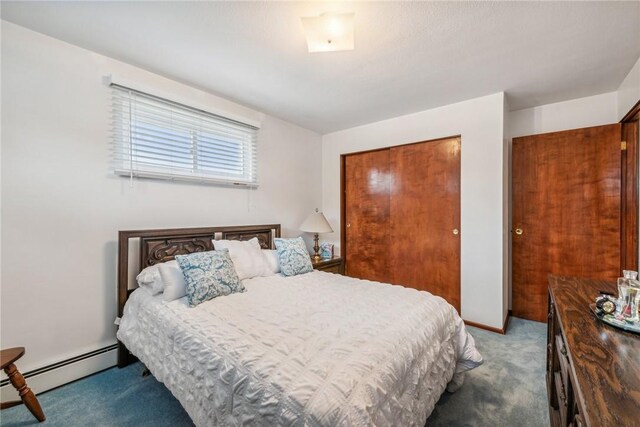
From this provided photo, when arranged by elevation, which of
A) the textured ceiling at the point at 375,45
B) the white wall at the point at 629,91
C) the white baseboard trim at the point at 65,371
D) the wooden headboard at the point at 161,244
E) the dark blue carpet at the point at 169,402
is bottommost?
the dark blue carpet at the point at 169,402

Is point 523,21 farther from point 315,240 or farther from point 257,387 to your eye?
point 315,240

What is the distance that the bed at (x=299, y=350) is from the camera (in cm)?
100

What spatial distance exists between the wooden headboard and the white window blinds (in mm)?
496

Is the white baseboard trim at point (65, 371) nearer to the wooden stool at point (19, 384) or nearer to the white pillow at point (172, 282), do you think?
the wooden stool at point (19, 384)

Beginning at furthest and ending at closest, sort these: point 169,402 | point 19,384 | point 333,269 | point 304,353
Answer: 1. point 333,269
2. point 169,402
3. point 19,384
4. point 304,353

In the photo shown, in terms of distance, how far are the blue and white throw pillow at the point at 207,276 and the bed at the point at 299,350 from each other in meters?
0.08

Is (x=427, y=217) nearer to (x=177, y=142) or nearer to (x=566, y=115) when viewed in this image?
(x=566, y=115)

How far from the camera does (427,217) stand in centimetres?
317

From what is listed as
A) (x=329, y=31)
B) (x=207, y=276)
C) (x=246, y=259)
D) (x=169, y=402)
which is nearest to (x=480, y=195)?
(x=329, y=31)

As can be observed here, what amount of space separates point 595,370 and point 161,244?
2678 millimetres

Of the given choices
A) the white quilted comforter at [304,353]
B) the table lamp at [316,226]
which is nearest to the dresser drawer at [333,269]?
the table lamp at [316,226]

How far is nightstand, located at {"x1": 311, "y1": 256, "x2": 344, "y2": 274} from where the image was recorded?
332 cm

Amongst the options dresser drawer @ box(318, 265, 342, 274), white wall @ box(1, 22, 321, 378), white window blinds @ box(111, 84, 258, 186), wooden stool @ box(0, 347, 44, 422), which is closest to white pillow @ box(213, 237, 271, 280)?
white wall @ box(1, 22, 321, 378)

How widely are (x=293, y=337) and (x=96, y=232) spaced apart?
5.90 feet
